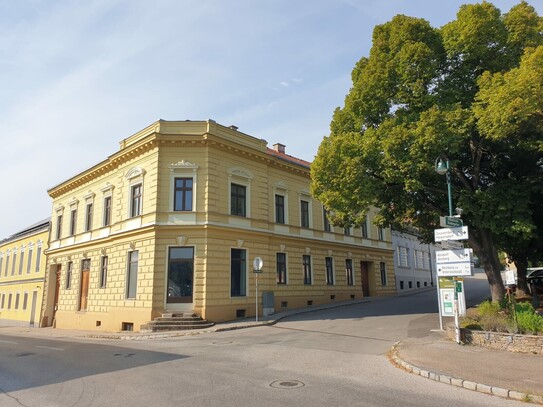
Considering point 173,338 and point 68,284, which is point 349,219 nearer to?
point 173,338

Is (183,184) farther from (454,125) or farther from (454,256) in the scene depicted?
(454,256)

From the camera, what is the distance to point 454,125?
44.0ft

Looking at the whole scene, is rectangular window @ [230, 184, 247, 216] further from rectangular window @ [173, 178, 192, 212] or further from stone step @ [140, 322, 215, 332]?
stone step @ [140, 322, 215, 332]

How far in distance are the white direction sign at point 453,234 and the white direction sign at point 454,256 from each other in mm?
392

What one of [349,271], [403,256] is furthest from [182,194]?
[403,256]

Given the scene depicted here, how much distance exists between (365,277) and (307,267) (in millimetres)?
7611

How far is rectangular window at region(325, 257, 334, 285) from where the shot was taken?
89.4 ft

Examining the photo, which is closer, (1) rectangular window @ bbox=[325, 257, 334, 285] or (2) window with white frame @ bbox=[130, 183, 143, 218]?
(2) window with white frame @ bbox=[130, 183, 143, 218]

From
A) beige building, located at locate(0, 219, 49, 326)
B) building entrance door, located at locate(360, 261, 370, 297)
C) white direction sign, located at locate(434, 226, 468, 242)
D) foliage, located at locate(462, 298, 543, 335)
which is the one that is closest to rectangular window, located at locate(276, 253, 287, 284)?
building entrance door, located at locate(360, 261, 370, 297)

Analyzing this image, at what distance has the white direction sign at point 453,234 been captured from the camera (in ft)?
37.4

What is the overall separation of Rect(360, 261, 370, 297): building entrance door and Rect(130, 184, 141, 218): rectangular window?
17270mm

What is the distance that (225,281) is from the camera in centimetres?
2044

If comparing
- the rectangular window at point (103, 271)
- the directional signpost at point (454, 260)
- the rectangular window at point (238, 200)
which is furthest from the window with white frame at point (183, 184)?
the directional signpost at point (454, 260)

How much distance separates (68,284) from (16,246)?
52.1 ft
